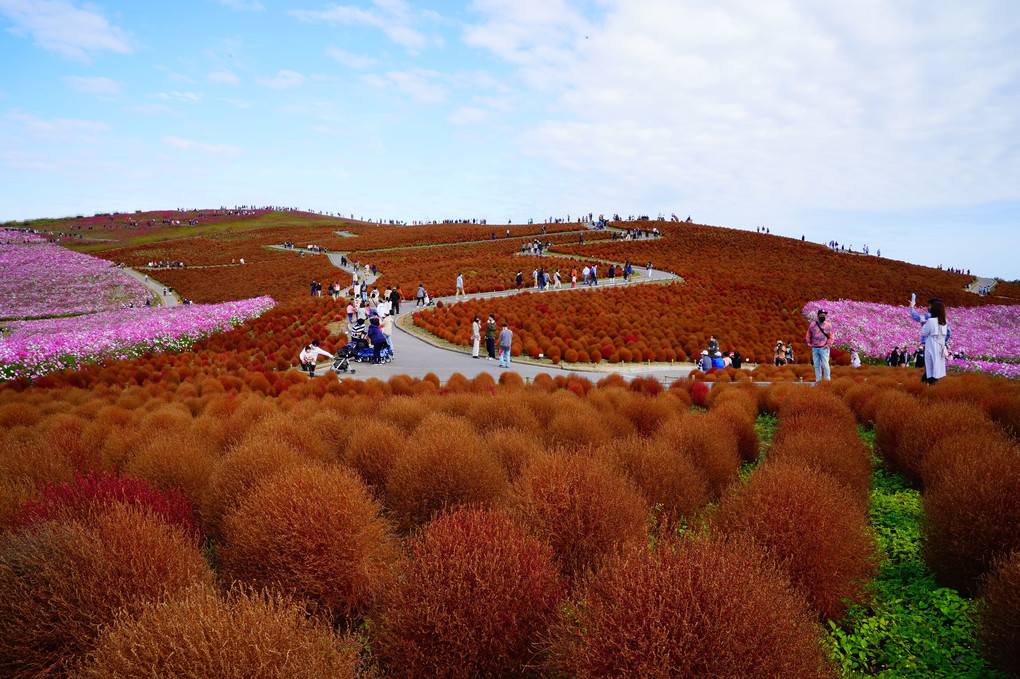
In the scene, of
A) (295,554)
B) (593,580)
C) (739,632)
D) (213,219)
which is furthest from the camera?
(213,219)

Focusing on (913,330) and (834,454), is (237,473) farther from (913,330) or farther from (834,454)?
(913,330)

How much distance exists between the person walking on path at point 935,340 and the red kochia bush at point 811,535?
8962 millimetres

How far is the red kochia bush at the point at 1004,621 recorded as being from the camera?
366 cm

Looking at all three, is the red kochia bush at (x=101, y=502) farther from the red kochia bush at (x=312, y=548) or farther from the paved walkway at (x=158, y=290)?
the paved walkway at (x=158, y=290)

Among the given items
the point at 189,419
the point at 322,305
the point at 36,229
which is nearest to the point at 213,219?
the point at 36,229

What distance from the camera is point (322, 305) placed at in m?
29.1

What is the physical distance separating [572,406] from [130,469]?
6.48 meters

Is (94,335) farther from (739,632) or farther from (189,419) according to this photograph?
(739,632)

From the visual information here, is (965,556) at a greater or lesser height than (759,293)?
lesser

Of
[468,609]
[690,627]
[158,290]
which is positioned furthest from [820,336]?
[158,290]

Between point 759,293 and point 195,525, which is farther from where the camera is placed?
point 759,293

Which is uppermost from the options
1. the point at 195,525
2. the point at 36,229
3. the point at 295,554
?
the point at 36,229

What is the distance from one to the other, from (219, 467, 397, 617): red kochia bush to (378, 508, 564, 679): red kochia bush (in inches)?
25.3

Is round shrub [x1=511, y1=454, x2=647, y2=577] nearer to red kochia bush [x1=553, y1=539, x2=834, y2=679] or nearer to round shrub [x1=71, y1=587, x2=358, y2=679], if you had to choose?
red kochia bush [x1=553, y1=539, x2=834, y2=679]
